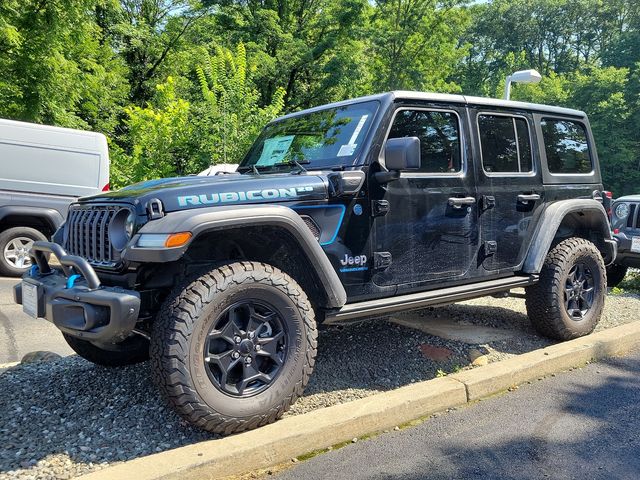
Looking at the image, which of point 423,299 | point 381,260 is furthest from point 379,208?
point 423,299

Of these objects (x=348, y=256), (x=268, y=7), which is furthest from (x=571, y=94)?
(x=348, y=256)

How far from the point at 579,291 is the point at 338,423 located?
291 centimetres

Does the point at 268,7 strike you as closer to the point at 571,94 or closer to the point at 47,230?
the point at 47,230

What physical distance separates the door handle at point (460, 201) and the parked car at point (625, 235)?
3842 millimetres

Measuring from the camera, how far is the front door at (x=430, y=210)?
11.6 feet

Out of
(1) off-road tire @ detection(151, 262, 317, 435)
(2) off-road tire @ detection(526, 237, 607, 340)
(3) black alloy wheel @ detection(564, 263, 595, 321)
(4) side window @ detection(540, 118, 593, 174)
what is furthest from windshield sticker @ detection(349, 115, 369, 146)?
(3) black alloy wheel @ detection(564, 263, 595, 321)

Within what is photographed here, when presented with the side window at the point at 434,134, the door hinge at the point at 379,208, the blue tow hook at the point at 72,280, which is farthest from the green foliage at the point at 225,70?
the blue tow hook at the point at 72,280

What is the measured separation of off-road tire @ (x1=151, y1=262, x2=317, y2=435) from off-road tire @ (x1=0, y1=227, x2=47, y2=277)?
278 inches

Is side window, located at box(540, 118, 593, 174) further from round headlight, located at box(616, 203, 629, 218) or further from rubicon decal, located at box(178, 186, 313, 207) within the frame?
rubicon decal, located at box(178, 186, 313, 207)

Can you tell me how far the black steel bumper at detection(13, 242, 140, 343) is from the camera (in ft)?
8.54

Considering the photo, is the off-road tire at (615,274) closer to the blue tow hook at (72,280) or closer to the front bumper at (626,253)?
the front bumper at (626,253)

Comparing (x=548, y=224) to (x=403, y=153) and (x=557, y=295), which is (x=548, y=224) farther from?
(x=403, y=153)

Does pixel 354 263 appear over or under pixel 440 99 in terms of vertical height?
under

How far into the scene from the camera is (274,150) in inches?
165
